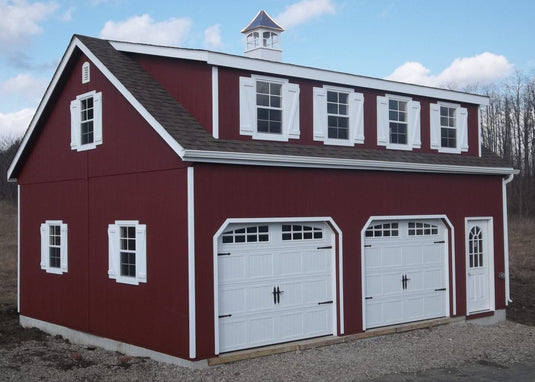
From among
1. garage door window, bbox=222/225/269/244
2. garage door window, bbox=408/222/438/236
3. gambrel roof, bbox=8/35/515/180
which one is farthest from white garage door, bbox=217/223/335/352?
garage door window, bbox=408/222/438/236

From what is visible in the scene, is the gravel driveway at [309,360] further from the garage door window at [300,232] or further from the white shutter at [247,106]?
the white shutter at [247,106]

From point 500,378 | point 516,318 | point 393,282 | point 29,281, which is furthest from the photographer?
→ point 516,318

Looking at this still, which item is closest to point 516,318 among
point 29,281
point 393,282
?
point 393,282

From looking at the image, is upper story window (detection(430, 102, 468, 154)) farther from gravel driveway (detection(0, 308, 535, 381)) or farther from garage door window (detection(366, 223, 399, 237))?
gravel driveway (detection(0, 308, 535, 381))

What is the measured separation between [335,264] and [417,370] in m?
2.89

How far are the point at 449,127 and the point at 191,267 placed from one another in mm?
8572

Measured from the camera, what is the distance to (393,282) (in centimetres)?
1456

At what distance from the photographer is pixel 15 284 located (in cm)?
2234

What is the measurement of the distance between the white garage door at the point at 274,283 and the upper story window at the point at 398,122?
10.1 feet

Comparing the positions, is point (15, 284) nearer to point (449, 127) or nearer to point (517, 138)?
point (449, 127)

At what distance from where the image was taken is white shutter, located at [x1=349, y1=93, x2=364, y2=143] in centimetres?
1437

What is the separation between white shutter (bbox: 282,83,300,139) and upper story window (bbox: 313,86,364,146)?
1.76ft

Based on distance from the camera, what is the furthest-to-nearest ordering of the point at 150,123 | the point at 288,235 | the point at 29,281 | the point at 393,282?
the point at 29,281 < the point at 393,282 < the point at 288,235 < the point at 150,123

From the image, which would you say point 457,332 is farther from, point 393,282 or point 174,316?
point 174,316
